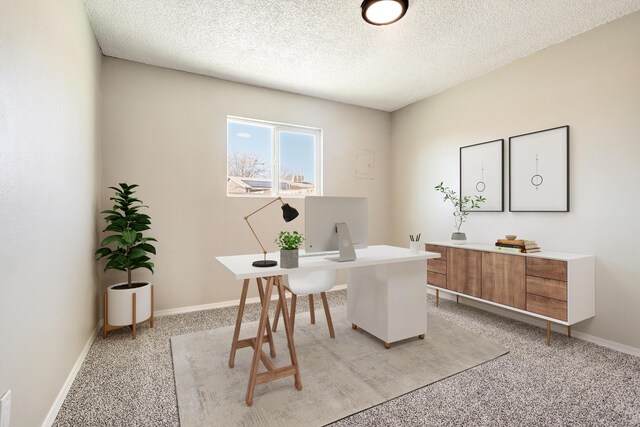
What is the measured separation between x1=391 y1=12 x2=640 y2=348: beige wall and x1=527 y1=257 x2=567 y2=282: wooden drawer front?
48 centimetres

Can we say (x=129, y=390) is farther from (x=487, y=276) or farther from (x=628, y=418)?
(x=487, y=276)

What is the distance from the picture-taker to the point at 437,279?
12.1ft

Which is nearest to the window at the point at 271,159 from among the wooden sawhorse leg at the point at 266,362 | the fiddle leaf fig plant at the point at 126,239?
the fiddle leaf fig plant at the point at 126,239

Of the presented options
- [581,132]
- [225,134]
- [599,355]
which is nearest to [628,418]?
[599,355]

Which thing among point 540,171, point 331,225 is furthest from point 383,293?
point 540,171

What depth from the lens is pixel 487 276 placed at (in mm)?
3115

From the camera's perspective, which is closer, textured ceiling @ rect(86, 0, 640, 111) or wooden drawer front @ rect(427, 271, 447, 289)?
textured ceiling @ rect(86, 0, 640, 111)

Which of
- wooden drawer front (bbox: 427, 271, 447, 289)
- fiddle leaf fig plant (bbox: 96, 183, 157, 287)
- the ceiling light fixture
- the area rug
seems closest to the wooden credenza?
wooden drawer front (bbox: 427, 271, 447, 289)

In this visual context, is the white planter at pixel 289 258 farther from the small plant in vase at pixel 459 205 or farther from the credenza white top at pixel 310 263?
the small plant in vase at pixel 459 205

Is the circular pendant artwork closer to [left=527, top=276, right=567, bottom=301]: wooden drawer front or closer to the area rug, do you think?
[left=527, top=276, right=567, bottom=301]: wooden drawer front

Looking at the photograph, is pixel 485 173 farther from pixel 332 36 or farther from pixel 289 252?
pixel 289 252

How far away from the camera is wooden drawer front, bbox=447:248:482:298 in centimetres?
321

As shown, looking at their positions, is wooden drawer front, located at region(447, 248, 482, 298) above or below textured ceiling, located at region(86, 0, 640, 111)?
below

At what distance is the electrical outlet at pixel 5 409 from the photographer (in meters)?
1.17
